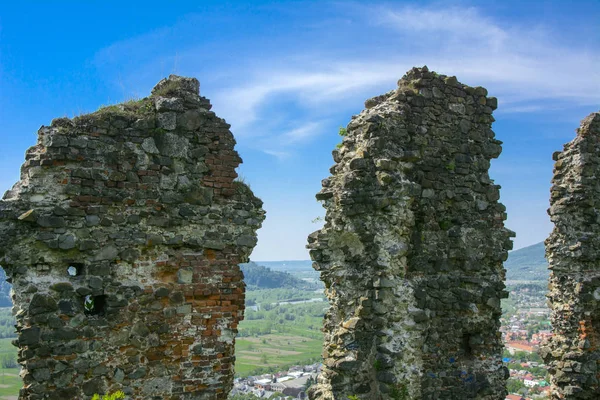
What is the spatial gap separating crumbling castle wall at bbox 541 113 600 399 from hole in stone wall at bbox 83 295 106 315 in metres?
8.58

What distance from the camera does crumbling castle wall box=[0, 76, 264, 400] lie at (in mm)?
6012

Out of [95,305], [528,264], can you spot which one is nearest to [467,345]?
[95,305]

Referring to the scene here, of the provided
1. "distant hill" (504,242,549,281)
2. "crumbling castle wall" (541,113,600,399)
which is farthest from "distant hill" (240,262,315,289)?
"crumbling castle wall" (541,113,600,399)

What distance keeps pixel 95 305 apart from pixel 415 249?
4.65 metres

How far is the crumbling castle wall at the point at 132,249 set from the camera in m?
6.01

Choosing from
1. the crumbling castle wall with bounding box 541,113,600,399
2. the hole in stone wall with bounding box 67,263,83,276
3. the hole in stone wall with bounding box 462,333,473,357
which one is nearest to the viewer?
the hole in stone wall with bounding box 67,263,83,276

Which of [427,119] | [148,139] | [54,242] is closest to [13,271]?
[54,242]

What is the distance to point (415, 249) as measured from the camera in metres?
7.92

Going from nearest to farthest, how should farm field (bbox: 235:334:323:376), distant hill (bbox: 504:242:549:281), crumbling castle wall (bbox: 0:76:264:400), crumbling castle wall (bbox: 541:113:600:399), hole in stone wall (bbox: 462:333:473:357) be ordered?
crumbling castle wall (bbox: 0:76:264:400) < hole in stone wall (bbox: 462:333:473:357) < crumbling castle wall (bbox: 541:113:600:399) < farm field (bbox: 235:334:323:376) < distant hill (bbox: 504:242:549:281)

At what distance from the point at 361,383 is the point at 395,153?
335 cm

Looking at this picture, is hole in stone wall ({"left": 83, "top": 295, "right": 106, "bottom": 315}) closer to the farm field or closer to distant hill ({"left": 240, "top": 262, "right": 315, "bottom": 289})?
the farm field

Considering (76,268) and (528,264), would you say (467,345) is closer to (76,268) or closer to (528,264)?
(76,268)

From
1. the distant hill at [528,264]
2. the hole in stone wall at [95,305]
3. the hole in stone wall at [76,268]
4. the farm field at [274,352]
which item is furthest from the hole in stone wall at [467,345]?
the distant hill at [528,264]

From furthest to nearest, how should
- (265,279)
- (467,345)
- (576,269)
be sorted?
(265,279) → (576,269) → (467,345)
